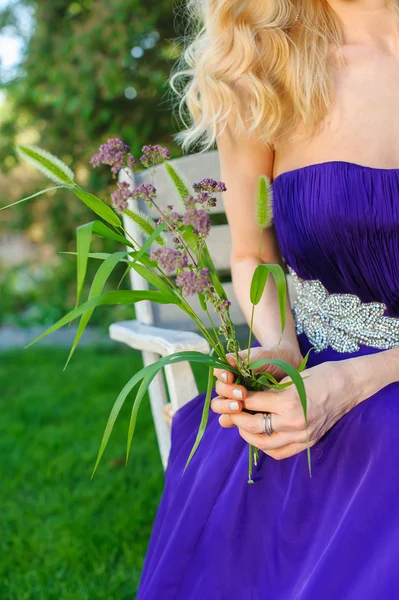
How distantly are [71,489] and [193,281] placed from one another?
204 cm

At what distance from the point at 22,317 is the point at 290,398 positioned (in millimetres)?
4967

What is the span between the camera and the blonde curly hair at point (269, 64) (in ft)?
4.66

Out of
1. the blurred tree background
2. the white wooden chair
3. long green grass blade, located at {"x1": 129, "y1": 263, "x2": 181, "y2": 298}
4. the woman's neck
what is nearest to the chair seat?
the white wooden chair

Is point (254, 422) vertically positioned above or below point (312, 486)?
above

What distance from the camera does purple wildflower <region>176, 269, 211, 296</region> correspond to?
0.81 metres

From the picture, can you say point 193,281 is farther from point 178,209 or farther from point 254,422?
point 178,209

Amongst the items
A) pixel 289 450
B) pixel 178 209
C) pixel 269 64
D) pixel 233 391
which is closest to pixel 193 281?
pixel 233 391

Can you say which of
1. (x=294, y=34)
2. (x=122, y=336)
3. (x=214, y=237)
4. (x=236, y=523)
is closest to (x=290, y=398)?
(x=236, y=523)

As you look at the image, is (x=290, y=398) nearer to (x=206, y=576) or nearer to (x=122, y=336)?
(x=206, y=576)

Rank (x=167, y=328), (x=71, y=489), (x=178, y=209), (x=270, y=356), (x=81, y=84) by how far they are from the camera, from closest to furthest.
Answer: (x=270, y=356), (x=167, y=328), (x=178, y=209), (x=71, y=489), (x=81, y=84)

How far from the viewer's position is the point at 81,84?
3.85 meters

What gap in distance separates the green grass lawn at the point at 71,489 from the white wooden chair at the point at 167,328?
55cm

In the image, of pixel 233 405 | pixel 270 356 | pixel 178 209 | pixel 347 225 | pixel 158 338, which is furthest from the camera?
pixel 178 209

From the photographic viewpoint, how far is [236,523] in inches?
43.3
